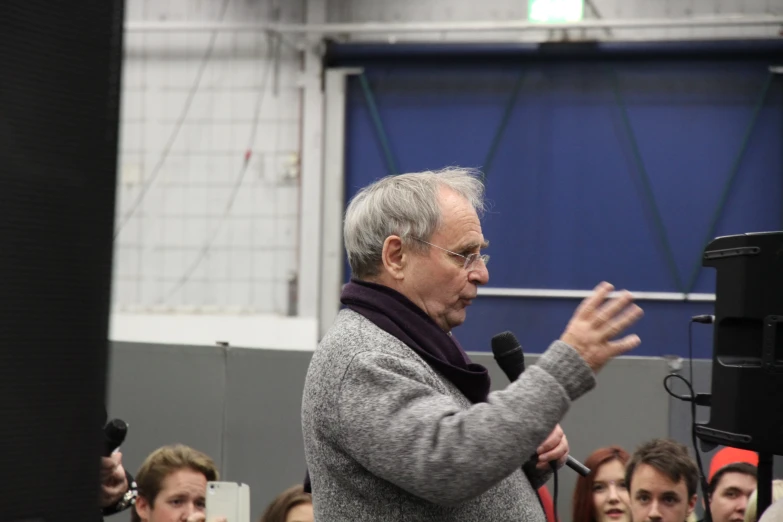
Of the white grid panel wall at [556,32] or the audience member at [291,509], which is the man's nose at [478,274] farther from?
the white grid panel wall at [556,32]

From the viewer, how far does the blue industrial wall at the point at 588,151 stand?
7391 mm

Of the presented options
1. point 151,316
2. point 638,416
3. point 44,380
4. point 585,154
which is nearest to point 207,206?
point 151,316

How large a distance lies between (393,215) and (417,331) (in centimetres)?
23

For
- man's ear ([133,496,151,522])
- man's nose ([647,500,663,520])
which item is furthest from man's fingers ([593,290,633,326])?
man's ear ([133,496,151,522])

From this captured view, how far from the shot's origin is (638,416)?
13.5ft

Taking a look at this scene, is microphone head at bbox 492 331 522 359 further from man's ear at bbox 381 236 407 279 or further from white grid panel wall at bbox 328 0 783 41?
white grid panel wall at bbox 328 0 783 41

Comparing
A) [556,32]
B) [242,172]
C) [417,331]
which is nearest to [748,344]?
[417,331]

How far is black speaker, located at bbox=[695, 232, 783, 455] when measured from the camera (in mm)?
2021

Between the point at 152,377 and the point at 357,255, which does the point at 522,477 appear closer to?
the point at 357,255

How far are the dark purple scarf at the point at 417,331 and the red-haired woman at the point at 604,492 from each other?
6.65 ft

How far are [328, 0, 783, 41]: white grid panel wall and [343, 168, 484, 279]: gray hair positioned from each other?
620 cm

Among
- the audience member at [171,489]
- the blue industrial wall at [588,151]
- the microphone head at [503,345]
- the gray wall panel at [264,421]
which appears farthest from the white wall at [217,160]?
the microphone head at [503,345]

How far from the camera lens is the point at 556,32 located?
24.9 feet

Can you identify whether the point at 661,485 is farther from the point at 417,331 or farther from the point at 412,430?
the point at 412,430
